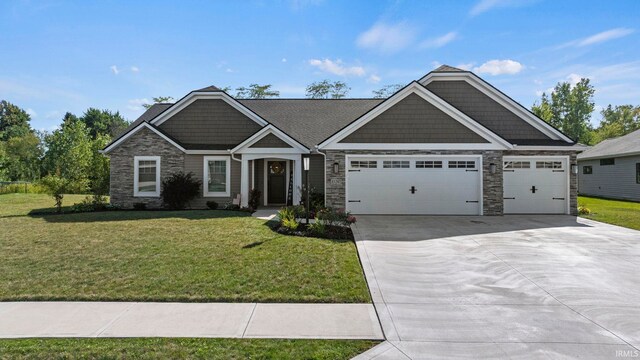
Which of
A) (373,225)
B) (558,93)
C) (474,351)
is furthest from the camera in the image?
(558,93)

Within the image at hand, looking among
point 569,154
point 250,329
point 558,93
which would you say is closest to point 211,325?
point 250,329

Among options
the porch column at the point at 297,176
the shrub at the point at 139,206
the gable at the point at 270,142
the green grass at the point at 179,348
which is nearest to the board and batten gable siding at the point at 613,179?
the porch column at the point at 297,176

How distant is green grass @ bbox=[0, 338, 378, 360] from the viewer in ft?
11.3

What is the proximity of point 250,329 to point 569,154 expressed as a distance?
1517cm

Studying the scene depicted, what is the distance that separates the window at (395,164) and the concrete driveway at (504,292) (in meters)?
3.82

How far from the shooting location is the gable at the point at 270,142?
47.9 feet

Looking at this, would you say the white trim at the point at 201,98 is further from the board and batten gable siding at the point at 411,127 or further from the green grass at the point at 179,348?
the green grass at the point at 179,348

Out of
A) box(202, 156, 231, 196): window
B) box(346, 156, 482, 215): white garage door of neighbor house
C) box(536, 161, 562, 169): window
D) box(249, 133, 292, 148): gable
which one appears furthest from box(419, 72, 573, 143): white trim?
box(202, 156, 231, 196): window

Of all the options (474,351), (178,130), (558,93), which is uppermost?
(558,93)

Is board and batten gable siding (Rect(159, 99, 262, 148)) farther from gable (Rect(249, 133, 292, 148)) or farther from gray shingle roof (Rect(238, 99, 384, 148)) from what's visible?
gray shingle roof (Rect(238, 99, 384, 148))

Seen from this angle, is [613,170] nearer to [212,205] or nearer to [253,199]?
[253,199]

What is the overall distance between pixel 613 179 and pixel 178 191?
28.9 metres

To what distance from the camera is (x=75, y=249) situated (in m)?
7.63

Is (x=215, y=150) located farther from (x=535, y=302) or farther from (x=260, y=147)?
(x=535, y=302)
